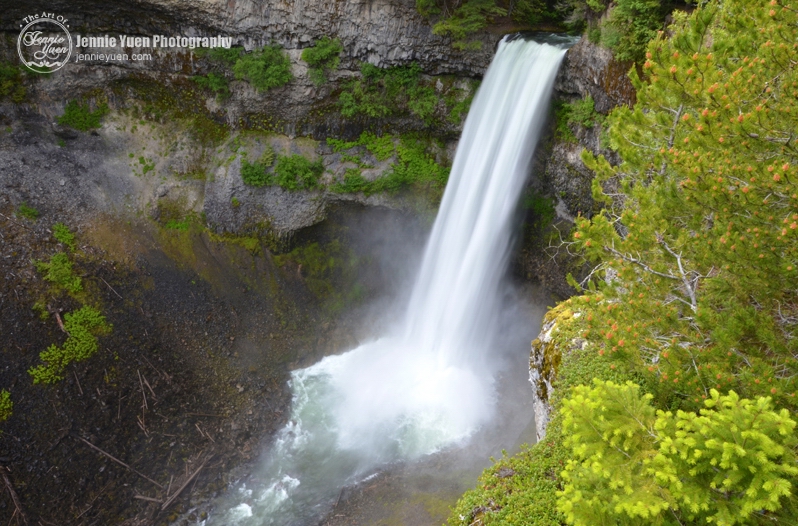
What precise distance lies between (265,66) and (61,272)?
10540 mm

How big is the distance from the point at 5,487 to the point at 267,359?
810 cm

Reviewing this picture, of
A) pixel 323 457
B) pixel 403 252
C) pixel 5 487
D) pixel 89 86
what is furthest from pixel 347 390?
pixel 89 86

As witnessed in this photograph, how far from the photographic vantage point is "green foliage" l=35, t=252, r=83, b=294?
51.5ft

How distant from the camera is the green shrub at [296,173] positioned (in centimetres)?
1858

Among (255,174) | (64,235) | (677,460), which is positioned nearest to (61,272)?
(64,235)

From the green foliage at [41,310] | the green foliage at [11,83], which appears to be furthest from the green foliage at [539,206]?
the green foliage at [11,83]

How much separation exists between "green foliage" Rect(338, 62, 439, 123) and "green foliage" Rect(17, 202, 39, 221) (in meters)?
12.0

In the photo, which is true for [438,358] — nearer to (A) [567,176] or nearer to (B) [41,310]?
(A) [567,176]

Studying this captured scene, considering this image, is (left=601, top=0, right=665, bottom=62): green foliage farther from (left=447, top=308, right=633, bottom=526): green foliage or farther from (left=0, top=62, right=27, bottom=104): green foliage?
(left=0, top=62, right=27, bottom=104): green foliage

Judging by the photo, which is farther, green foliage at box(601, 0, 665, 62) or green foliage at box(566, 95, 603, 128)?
green foliage at box(566, 95, 603, 128)

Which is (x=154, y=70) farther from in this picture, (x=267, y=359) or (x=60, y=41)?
(x=267, y=359)

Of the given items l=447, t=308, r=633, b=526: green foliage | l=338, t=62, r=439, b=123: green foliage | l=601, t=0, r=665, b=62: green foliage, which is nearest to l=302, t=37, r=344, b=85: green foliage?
l=338, t=62, r=439, b=123: green foliage

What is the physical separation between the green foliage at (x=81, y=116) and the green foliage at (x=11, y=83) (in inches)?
56.1

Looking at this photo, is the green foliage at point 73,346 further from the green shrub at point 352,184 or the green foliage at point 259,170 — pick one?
the green shrub at point 352,184
